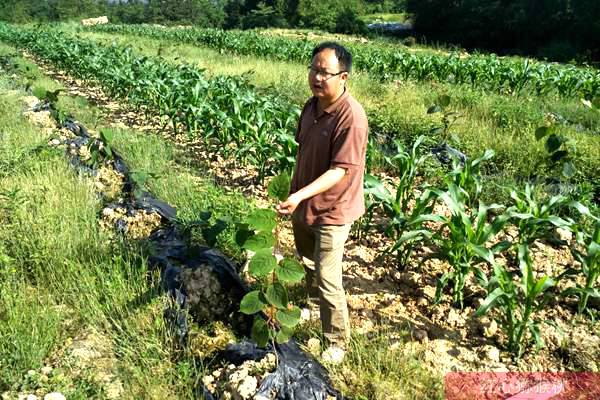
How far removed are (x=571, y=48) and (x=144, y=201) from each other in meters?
30.9

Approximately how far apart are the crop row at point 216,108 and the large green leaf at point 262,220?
85.8 inches

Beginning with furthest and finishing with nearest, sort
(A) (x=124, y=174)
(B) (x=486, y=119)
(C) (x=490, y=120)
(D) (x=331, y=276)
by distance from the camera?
(B) (x=486, y=119)
(C) (x=490, y=120)
(A) (x=124, y=174)
(D) (x=331, y=276)

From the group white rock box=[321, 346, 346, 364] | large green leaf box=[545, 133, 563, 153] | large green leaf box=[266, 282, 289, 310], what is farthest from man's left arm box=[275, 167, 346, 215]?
large green leaf box=[545, 133, 563, 153]

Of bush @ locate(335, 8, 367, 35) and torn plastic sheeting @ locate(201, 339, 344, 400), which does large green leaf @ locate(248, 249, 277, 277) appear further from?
bush @ locate(335, 8, 367, 35)

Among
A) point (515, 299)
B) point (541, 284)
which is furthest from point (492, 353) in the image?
point (541, 284)

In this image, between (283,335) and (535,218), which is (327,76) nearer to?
(283,335)

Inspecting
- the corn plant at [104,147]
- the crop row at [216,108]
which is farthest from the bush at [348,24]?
the corn plant at [104,147]

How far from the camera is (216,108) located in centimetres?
577

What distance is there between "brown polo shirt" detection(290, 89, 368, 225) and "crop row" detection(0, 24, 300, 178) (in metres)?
1.78

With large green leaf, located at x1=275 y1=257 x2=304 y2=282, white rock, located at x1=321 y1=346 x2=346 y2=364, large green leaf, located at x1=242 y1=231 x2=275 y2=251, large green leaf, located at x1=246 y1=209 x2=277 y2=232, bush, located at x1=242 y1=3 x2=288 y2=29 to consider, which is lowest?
white rock, located at x1=321 y1=346 x2=346 y2=364

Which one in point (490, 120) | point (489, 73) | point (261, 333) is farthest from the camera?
point (489, 73)

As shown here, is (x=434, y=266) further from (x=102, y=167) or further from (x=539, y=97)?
(x=539, y=97)

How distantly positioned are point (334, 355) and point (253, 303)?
644mm

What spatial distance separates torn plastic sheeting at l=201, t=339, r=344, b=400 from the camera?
1990mm
